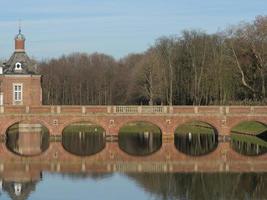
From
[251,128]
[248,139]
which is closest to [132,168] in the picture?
[248,139]

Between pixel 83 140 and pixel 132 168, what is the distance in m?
17.0

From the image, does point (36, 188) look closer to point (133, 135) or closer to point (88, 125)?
point (133, 135)

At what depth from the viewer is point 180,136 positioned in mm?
56281

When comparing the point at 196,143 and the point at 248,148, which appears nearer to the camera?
the point at 248,148

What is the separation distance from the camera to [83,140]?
51.3 meters

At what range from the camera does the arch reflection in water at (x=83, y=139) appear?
144ft

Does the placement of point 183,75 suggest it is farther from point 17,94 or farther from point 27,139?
point 27,139

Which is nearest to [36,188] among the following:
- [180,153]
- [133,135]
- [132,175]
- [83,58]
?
[132,175]

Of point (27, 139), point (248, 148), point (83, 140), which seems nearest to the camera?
point (248, 148)

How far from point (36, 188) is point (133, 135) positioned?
28.9 metres

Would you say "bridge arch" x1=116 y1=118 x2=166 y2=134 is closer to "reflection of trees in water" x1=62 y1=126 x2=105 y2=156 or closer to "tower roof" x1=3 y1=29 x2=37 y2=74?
"reflection of trees in water" x1=62 y1=126 x2=105 y2=156

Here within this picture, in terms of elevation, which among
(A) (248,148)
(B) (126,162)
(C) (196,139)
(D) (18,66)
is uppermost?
(D) (18,66)

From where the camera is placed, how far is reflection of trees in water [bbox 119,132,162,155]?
4376 centimetres

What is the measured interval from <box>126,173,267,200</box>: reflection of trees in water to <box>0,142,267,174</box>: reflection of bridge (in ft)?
6.82
